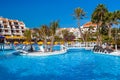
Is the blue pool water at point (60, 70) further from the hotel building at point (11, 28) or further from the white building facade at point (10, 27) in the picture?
the white building facade at point (10, 27)

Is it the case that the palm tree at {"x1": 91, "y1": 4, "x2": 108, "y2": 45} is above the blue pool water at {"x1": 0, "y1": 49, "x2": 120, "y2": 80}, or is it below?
→ above

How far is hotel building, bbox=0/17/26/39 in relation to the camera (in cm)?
8938

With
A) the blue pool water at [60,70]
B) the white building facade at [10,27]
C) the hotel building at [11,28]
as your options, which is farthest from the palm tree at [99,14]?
the white building facade at [10,27]

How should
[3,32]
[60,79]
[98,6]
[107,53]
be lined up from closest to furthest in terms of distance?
[60,79], [107,53], [98,6], [3,32]

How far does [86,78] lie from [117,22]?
28.4 meters

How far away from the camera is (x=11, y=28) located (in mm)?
95125

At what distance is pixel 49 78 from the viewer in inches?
600

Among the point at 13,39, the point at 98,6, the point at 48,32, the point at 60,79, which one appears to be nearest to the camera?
the point at 60,79

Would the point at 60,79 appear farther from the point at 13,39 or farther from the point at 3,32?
the point at 3,32

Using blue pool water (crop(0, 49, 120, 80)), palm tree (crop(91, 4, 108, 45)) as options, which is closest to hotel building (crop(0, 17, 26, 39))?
palm tree (crop(91, 4, 108, 45))

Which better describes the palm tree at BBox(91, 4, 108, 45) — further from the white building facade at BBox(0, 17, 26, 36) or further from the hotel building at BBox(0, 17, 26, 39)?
the white building facade at BBox(0, 17, 26, 36)

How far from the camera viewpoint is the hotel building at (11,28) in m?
89.4

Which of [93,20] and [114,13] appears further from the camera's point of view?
[93,20]

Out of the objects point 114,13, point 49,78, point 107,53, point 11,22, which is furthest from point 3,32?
point 49,78
